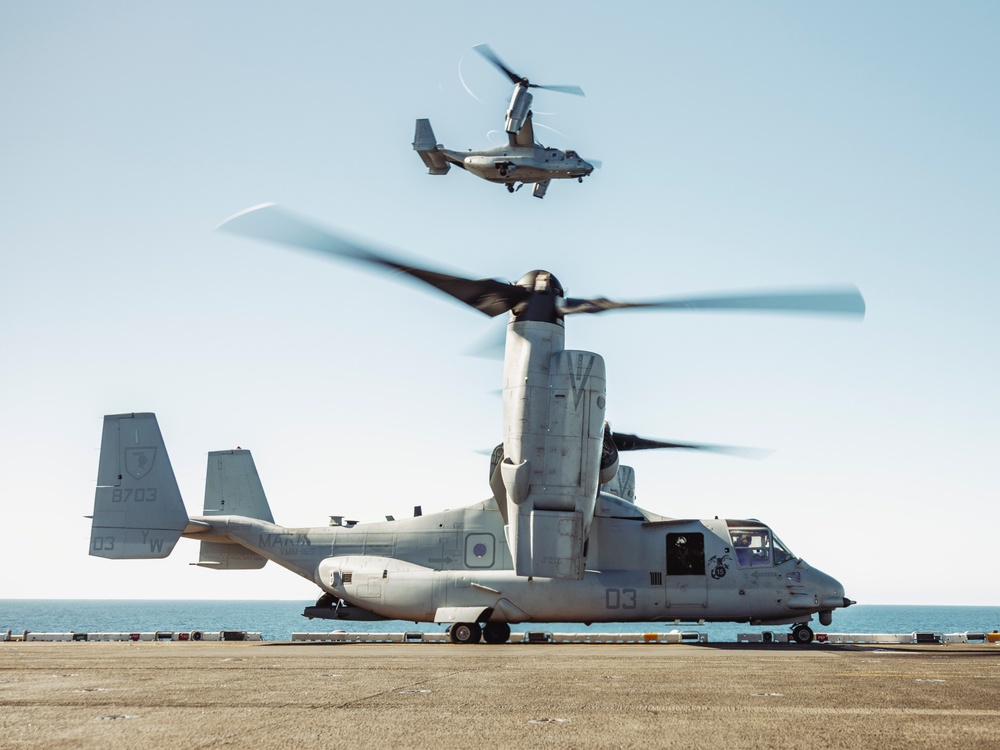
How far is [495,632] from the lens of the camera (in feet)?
78.5

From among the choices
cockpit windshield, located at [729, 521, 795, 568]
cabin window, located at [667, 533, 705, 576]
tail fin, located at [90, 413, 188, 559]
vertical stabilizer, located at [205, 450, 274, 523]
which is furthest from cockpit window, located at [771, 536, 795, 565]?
tail fin, located at [90, 413, 188, 559]

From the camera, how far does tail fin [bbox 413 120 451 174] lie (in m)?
46.9

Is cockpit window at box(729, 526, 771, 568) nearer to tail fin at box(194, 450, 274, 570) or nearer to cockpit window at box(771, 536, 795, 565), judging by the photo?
cockpit window at box(771, 536, 795, 565)

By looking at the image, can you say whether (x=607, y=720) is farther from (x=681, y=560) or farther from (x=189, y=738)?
(x=681, y=560)

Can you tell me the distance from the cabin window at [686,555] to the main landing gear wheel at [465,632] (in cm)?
534

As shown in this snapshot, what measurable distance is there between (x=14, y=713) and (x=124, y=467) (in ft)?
67.3

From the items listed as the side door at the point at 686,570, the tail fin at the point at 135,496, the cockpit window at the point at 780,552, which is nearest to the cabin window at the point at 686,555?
the side door at the point at 686,570

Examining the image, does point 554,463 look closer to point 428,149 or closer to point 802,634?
point 802,634

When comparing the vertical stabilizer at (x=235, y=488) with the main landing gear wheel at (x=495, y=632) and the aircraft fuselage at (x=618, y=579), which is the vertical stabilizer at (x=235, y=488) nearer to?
the aircraft fuselage at (x=618, y=579)

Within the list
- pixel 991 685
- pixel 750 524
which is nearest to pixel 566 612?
pixel 750 524

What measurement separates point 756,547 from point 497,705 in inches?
691

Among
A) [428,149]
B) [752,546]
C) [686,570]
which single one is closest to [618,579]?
[686,570]

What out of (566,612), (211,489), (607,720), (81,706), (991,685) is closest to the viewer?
(607,720)

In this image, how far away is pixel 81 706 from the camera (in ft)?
25.8
